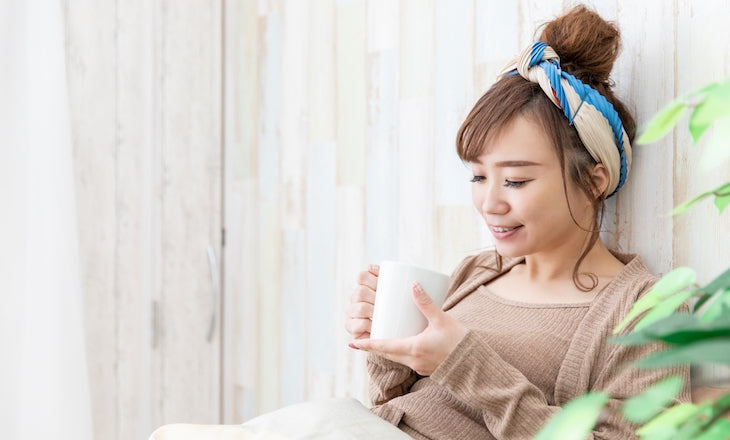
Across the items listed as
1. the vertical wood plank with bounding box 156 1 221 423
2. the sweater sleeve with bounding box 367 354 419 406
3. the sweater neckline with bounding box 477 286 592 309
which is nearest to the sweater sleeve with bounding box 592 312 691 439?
the sweater neckline with bounding box 477 286 592 309

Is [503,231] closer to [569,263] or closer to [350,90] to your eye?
[569,263]

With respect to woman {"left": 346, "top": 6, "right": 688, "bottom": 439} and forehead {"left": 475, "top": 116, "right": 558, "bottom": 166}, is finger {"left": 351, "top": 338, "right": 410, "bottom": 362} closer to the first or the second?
woman {"left": 346, "top": 6, "right": 688, "bottom": 439}

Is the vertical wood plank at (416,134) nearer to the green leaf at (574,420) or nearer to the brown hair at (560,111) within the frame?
the brown hair at (560,111)

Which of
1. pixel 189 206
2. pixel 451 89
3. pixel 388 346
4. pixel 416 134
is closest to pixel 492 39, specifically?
pixel 451 89

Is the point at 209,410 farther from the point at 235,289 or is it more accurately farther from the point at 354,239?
the point at 354,239

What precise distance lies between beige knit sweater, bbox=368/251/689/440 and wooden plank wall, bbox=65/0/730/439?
0.92 ft

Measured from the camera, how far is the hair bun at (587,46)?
1161mm

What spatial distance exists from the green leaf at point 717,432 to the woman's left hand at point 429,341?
71 cm

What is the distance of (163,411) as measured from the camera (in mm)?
1958

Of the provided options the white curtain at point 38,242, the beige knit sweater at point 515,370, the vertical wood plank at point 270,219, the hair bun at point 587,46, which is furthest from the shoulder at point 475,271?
the white curtain at point 38,242

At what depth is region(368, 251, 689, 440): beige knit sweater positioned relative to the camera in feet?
3.32

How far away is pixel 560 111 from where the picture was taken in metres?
1.13

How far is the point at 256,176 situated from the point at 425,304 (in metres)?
1.06

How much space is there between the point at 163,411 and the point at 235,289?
359mm
